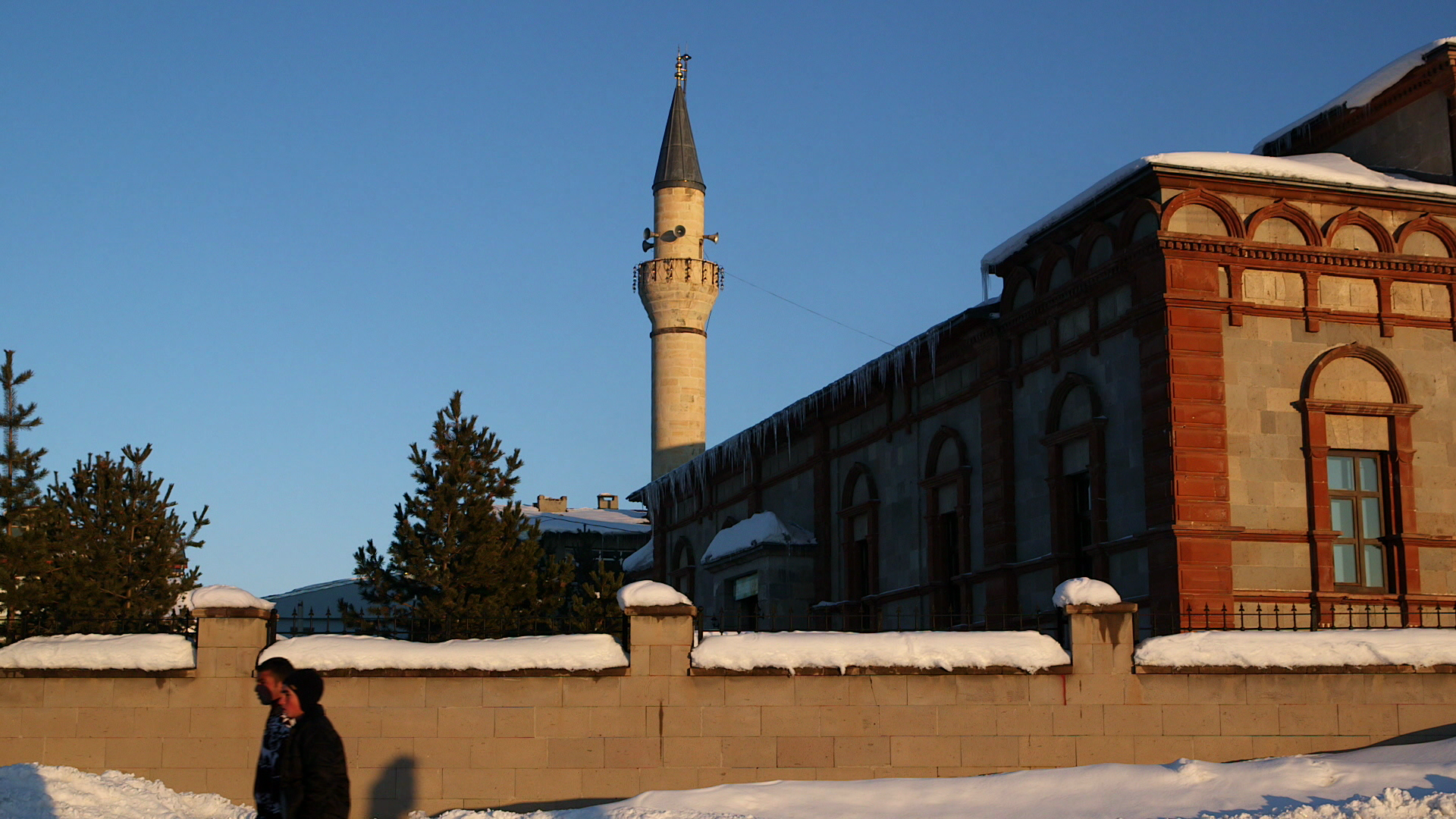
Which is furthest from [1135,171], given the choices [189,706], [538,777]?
[189,706]

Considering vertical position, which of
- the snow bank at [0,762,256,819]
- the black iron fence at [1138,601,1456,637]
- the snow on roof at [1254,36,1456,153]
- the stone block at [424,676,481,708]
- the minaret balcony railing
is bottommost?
the snow bank at [0,762,256,819]

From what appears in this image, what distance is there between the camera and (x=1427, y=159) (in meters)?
23.6

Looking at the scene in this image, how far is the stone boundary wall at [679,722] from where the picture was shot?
48.5 ft

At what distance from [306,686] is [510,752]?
5.94m

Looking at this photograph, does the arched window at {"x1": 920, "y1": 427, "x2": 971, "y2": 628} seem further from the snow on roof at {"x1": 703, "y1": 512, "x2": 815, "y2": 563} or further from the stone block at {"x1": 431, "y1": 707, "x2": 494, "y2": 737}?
the stone block at {"x1": 431, "y1": 707, "x2": 494, "y2": 737}

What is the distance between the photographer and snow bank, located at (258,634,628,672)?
14.9 meters

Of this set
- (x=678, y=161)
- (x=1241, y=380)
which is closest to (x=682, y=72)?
(x=678, y=161)

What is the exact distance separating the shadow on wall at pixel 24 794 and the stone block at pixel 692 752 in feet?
18.1

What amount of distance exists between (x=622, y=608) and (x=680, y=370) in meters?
35.5

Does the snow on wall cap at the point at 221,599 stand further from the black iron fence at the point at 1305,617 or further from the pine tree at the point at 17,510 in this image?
the black iron fence at the point at 1305,617

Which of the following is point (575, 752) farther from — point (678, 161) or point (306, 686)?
point (678, 161)

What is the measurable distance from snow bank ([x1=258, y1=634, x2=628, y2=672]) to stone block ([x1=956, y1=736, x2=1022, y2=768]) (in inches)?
135

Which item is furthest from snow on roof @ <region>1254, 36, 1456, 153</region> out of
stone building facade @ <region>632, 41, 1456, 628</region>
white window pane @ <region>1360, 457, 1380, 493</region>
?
white window pane @ <region>1360, 457, 1380, 493</region>

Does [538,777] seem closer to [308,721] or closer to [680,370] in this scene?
[308,721]
